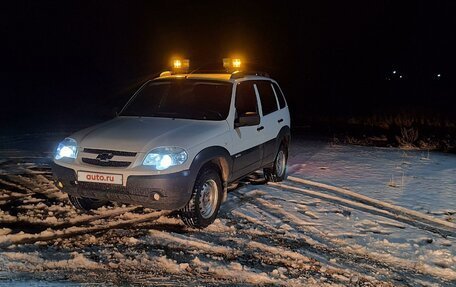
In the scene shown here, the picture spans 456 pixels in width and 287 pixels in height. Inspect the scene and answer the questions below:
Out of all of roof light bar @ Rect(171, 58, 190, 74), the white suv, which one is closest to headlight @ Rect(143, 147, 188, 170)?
the white suv

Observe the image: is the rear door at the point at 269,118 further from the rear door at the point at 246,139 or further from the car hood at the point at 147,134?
the car hood at the point at 147,134

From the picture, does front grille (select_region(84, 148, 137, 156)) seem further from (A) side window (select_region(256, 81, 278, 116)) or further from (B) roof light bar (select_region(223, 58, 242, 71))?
(B) roof light bar (select_region(223, 58, 242, 71))

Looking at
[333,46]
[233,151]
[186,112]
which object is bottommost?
[233,151]

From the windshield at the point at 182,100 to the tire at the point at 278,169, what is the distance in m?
1.80

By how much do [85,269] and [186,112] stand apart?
8.47 ft

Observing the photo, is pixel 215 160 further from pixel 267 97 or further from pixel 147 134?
pixel 267 97

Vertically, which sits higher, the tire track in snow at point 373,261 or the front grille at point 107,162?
the front grille at point 107,162

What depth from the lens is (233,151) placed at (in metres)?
5.85

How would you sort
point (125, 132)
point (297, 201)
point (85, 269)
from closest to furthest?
point (85, 269), point (125, 132), point (297, 201)

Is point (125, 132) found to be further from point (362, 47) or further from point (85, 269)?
point (362, 47)

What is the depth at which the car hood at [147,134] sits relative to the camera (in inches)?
196

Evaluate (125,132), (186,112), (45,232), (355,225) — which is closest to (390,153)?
(355,225)

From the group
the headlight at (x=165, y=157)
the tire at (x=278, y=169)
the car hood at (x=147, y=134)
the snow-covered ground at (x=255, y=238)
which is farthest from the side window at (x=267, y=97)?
the headlight at (x=165, y=157)

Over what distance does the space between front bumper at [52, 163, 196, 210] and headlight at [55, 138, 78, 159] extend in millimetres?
245
